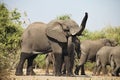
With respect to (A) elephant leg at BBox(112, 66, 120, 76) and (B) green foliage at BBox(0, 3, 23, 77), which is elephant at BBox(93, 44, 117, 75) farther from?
(B) green foliage at BBox(0, 3, 23, 77)

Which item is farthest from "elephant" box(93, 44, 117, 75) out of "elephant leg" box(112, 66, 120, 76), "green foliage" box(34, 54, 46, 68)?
"green foliage" box(34, 54, 46, 68)

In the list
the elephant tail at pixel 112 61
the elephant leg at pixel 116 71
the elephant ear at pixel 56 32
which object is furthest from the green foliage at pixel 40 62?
the elephant ear at pixel 56 32

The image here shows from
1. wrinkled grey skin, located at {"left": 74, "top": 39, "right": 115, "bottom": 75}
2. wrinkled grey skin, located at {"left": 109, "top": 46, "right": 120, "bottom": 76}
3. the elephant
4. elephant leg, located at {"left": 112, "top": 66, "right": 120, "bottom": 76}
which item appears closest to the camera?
elephant leg, located at {"left": 112, "top": 66, "right": 120, "bottom": 76}

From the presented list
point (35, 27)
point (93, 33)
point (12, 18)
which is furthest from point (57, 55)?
point (93, 33)

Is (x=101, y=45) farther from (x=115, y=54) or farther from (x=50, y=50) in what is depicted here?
(x=50, y=50)

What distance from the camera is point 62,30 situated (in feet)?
64.4

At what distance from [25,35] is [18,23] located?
810 centimetres

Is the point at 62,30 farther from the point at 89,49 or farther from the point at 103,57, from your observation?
the point at 89,49

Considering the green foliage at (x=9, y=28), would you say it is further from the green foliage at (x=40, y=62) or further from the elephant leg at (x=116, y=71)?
the green foliage at (x=40, y=62)

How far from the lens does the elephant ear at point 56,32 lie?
63.4 feet

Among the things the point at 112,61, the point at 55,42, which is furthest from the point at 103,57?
the point at 55,42

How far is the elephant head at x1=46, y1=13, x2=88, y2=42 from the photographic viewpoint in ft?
63.1

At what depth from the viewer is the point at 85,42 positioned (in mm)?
25969

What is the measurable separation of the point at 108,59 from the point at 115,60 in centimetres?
139
